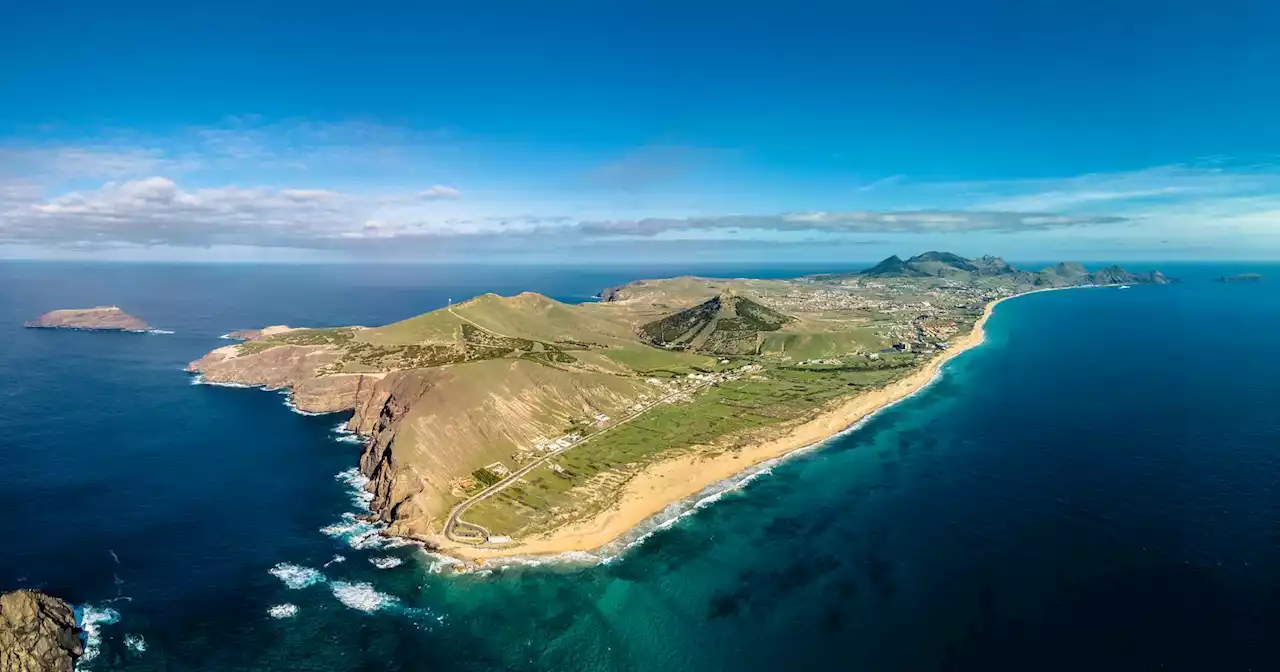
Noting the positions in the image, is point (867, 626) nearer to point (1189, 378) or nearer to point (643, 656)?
point (643, 656)

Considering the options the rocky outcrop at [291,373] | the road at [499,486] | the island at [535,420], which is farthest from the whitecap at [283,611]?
the rocky outcrop at [291,373]

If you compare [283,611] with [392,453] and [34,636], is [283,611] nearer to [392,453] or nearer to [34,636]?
[34,636]

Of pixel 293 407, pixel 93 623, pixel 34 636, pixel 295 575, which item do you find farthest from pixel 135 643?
pixel 293 407

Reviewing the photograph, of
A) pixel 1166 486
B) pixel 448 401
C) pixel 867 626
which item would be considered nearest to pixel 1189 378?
pixel 1166 486

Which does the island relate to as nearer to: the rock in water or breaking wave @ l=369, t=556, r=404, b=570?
breaking wave @ l=369, t=556, r=404, b=570

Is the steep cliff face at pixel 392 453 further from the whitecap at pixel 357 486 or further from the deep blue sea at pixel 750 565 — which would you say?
the deep blue sea at pixel 750 565

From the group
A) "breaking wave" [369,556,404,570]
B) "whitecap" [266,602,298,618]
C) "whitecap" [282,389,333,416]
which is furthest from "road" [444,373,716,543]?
"whitecap" [282,389,333,416]

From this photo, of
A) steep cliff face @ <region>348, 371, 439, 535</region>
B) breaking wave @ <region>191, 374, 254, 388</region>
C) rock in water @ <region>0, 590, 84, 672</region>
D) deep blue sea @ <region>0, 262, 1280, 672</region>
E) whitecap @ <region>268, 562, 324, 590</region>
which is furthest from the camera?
breaking wave @ <region>191, 374, 254, 388</region>
